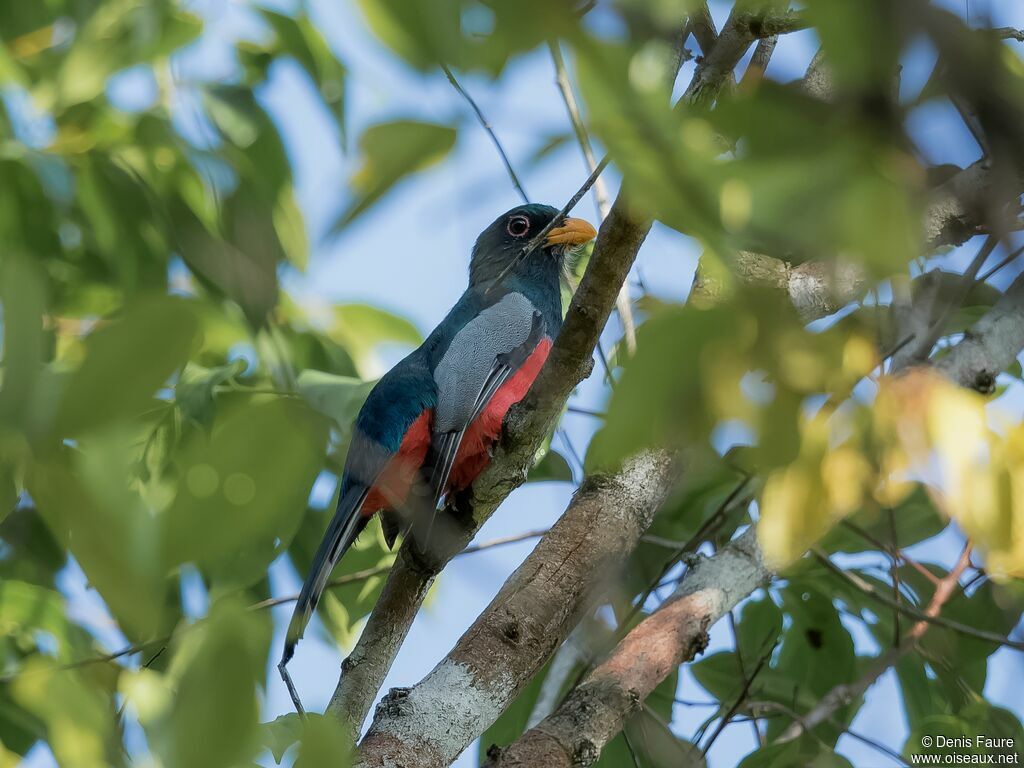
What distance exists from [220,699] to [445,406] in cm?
362

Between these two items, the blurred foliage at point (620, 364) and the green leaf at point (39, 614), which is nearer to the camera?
the blurred foliage at point (620, 364)

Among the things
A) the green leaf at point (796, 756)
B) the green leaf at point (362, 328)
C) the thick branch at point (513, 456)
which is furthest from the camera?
the green leaf at point (362, 328)

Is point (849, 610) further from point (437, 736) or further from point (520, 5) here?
point (520, 5)

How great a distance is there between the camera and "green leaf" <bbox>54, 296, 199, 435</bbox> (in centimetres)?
73

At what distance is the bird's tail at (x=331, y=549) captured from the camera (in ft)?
10.4

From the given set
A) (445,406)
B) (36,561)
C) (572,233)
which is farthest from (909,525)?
(36,561)

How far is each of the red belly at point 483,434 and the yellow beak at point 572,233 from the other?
3.66 feet

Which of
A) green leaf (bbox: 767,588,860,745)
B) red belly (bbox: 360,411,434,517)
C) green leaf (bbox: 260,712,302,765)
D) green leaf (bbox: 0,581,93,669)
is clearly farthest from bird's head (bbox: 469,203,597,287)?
green leaf (bbox: 260,712,302,765)

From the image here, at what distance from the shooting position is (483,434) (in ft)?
14.5

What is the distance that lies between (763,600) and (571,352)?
1894 millimetres

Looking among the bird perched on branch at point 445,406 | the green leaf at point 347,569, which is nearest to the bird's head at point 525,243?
the bird perched on branch at point 445,406

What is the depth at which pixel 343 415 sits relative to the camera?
2.75 meters

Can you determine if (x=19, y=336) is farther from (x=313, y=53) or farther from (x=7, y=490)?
(x=313, y=53)

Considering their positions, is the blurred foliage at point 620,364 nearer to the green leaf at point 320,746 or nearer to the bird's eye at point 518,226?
the green leaf at point 320,746
